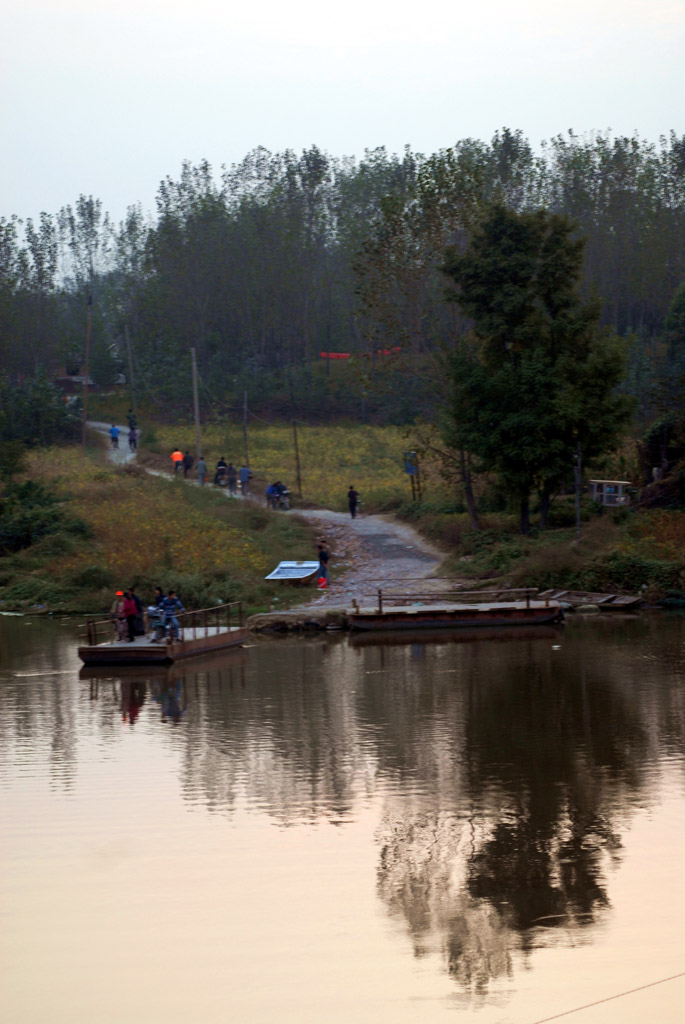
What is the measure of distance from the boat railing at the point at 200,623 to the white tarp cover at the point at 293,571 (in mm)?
2804

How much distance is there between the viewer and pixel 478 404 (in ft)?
136

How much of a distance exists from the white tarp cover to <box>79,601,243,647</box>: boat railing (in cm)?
280

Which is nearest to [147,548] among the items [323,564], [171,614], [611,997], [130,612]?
[323,564]

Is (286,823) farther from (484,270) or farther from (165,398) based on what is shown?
(165,398)

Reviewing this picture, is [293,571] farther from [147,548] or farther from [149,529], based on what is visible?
[149,529]

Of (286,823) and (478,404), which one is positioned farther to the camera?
(478,404)

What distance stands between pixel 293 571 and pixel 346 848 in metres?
23.5

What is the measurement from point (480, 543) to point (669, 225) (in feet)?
190

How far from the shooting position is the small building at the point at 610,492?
42.7m

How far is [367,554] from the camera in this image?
4194cm

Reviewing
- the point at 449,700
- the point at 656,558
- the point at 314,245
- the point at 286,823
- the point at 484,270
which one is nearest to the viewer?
the point at 286,823

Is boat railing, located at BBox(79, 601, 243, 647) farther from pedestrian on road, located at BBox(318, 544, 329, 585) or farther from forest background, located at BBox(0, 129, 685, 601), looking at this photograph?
forest background, located at BBox(0, 129, 685, 601)

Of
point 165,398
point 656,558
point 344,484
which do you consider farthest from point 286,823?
point 165,398

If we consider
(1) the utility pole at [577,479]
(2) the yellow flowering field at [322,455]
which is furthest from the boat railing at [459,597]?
(2) the yellow flowering field at [322,455]
